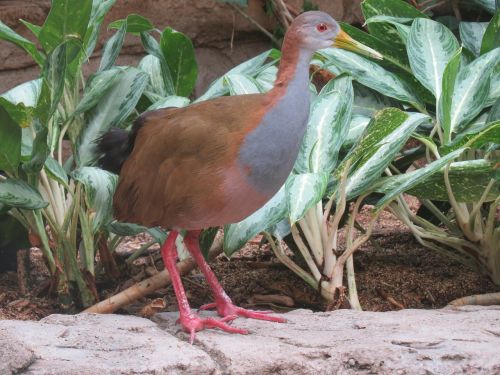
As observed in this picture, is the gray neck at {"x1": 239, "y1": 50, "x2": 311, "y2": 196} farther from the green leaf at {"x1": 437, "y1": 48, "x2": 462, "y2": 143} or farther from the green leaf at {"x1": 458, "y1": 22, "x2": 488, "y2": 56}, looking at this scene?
the green leaf at {"x1": 458, "y1": 22, "x2": 488, "y2": 56}

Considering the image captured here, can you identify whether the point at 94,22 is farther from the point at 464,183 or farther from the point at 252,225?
the point at 464,183

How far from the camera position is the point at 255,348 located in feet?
10.6

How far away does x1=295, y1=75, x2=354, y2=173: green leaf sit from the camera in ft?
13.5

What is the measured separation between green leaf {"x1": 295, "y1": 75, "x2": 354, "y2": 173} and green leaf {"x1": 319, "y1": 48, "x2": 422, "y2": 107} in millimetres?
326

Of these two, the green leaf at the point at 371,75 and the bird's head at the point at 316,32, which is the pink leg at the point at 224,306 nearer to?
the bird's head at the point at 316,32

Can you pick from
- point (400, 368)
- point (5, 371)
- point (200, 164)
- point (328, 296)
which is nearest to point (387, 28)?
point (328, 296)

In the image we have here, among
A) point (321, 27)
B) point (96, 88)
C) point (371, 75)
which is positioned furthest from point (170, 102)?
point (321, 27)

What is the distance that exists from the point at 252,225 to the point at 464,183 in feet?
3.16

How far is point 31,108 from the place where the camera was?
405 centimetres

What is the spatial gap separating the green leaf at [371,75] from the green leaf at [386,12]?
0.33 metres

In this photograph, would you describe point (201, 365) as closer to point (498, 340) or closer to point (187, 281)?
point (498, 340)

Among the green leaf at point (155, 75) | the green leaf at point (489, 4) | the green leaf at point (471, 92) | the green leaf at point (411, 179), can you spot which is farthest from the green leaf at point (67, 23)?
the green leaf at point (489, 4)

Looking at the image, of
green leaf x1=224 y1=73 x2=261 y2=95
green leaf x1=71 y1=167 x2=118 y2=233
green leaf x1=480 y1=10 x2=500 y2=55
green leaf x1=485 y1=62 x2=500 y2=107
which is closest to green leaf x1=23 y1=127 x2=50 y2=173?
green leaf x1=71 y1=167 x2=118 y2=233

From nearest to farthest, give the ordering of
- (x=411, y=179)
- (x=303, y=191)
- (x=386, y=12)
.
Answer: (x=303, y=191) → (x=411, y=179) → (x=386, y=12)
